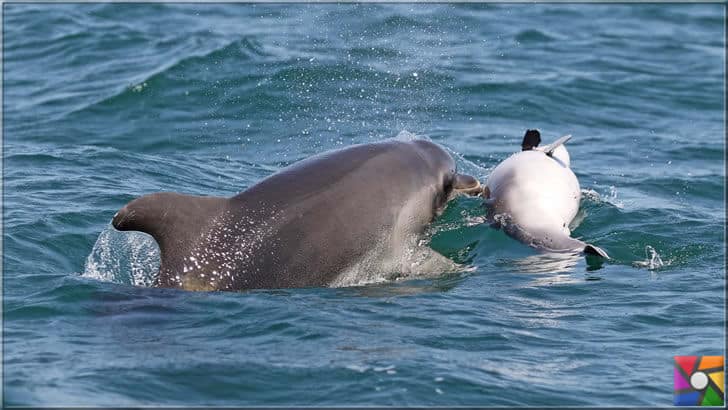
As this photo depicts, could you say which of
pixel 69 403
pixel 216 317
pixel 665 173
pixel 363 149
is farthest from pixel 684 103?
pixel 69 403

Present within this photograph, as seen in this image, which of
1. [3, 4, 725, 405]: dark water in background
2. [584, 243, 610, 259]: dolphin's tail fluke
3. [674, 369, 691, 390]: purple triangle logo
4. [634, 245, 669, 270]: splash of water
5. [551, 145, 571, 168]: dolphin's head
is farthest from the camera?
[551, 145, 571, 168]: dolphin's head

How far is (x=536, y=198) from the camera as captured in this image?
1303 centimetres

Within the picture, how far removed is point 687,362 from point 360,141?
9.28m

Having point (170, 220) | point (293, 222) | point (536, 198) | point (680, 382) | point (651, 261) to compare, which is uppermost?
point (170, 220)

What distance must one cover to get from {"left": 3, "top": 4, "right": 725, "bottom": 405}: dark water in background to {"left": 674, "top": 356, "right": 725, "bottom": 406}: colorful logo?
Answer: 6.5 inches

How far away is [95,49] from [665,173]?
12542 millimetres

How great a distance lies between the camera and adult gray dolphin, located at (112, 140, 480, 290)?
9.48 meters

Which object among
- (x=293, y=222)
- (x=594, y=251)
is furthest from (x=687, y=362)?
(x=293, y=222)

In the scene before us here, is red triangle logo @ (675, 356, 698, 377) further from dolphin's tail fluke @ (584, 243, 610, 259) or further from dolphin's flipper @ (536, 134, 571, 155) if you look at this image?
dolphin's flipper @ (536, 134, 571, 155)

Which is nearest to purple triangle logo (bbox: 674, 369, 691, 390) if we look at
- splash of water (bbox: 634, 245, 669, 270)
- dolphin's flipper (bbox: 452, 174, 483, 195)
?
splash of water (bbox: 634, 245, 669, 270)

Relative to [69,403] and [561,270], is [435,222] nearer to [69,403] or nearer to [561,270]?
[561,270]

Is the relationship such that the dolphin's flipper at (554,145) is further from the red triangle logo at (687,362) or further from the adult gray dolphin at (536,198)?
the red triangle logo at (687,362)

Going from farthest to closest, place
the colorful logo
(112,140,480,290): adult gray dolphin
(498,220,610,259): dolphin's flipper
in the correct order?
(498,220,610,259): dolphin's flipper → (112,140,480,290): adult gray dolphin → the colorful logo

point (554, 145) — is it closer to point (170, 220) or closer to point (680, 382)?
point (680, 382)
